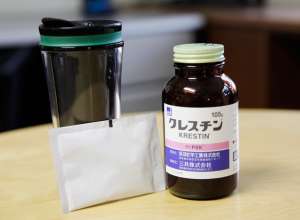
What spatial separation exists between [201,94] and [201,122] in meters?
0.03

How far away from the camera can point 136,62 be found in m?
2.19

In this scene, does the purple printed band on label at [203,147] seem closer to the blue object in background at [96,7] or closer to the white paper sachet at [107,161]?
the white paper sachet at [107,161]

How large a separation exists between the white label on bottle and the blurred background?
127 cm

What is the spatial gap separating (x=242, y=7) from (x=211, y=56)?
6.09ft

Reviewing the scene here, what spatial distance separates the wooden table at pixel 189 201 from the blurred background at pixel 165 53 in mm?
974

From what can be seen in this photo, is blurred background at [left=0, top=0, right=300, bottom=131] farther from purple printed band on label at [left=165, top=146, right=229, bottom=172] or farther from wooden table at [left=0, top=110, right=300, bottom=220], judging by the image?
purple printed band on label at [left=165, top=146, right=229, bottom=172]

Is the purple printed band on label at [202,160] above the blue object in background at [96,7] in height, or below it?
above

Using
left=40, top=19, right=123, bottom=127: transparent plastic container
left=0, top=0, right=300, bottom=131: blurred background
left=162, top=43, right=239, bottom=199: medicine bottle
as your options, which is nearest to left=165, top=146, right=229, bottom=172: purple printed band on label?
left=162, top=43, right=239, bottom=199: medicine bottle

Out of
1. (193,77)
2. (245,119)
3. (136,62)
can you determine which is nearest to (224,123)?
(193,77)

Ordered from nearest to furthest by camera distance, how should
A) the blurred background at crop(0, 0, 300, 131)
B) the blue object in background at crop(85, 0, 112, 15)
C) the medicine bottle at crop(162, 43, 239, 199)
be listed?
1. the medicine bottle at crop(162, 43, 239, 199)
2. the blurred background at crop(0, 0, 300, 131)
3. the blue object in background at crop(85, 0, 112, 15)

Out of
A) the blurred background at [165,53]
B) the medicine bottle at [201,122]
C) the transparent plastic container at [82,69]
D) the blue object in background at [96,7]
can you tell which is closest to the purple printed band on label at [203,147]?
the medicine bottle at [201,122]

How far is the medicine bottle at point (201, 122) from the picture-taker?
66cm

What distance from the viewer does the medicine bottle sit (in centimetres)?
66

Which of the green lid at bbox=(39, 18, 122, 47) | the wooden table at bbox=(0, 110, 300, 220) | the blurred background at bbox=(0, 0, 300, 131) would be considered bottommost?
the blurred background at bbox=(0, 0, 300, 131)
